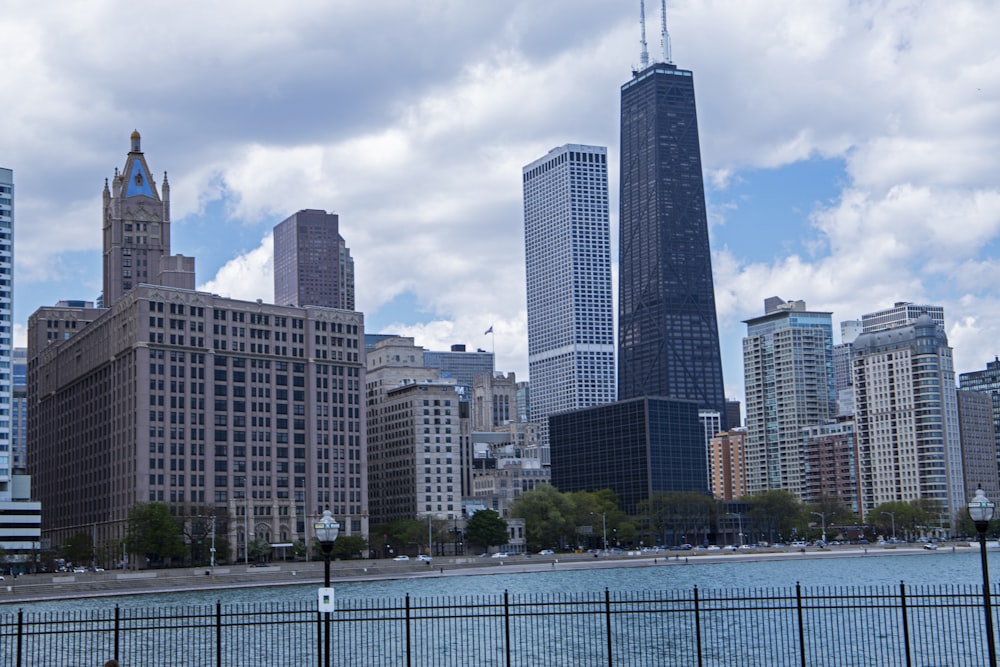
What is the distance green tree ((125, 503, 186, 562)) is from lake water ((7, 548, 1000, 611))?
44.4 metres

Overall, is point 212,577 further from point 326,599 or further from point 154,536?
point 326,599

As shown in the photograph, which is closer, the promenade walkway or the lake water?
the lake water

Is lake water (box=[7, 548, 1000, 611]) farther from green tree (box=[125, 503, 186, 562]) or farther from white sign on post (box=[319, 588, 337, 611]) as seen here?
white sign on post (box=[319, 588, 337, 611])

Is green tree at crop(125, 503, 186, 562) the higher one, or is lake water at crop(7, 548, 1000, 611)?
green tree at crop(125, 503, 186, 562)

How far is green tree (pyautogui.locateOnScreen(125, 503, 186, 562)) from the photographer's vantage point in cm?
19425

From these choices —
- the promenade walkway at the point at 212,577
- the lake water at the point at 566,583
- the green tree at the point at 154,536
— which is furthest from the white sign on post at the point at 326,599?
the green tree at the point at 154,536

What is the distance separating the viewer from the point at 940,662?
60906 millimetres

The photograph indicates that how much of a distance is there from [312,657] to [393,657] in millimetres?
4306

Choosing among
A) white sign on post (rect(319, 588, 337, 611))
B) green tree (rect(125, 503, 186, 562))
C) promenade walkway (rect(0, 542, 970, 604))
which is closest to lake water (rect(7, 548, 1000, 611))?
promenade walkway (rect(0, 542, 970, 604))

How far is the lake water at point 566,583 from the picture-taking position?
127 meters

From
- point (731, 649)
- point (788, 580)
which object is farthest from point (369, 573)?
point (731, 649)

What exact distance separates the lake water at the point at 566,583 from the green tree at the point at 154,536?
44.4m

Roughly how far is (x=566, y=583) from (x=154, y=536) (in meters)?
73.3

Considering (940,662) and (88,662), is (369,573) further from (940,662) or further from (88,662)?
(940,662)
